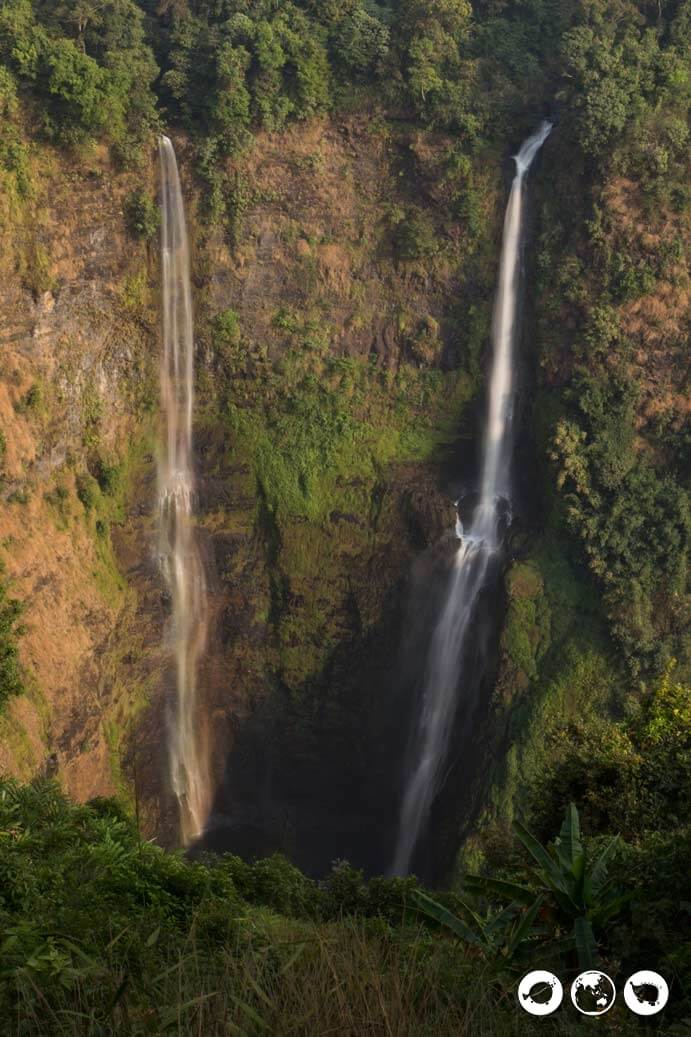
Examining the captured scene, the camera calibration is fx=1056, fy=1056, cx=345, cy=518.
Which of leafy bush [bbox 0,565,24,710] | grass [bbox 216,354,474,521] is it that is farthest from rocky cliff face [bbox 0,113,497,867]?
leafy bush [bbox 0,565,24,710]

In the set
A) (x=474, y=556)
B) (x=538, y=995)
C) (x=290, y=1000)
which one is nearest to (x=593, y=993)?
(x=538, y=995)

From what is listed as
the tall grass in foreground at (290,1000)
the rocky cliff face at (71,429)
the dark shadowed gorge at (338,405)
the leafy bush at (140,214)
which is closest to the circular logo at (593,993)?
the tall grass in foreground at (290,1000)

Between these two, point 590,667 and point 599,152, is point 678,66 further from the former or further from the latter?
point 590,667

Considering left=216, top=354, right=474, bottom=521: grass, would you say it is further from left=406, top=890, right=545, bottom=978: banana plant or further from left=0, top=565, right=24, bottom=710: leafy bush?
left=406, top=890, right=545, bottom=978: banana plant

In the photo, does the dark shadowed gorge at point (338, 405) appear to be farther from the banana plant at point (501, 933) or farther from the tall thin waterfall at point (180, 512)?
the banana plant at point (501, 933)

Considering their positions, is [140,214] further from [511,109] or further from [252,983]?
[252,983]
